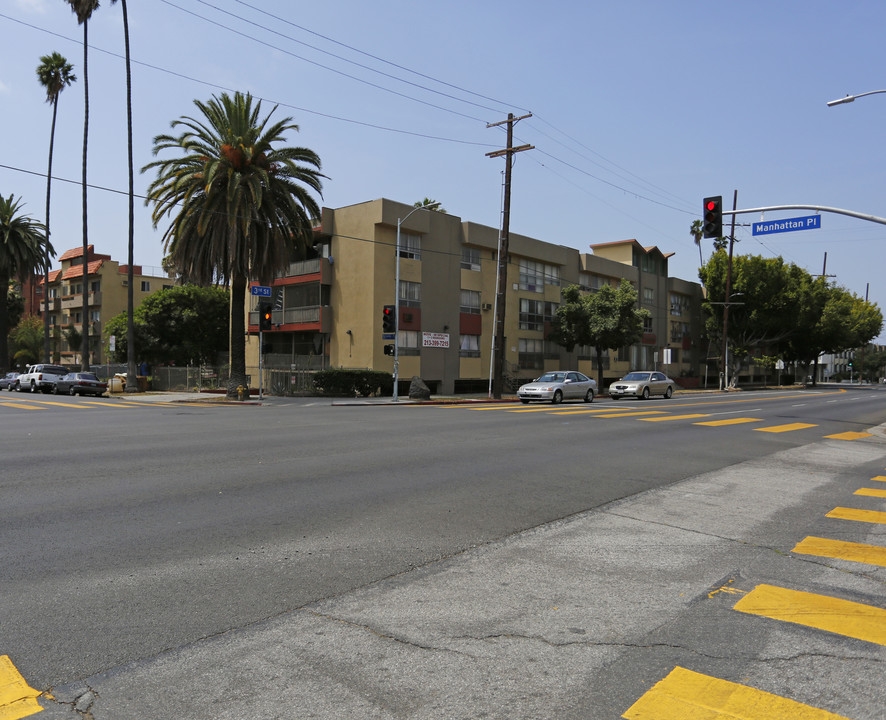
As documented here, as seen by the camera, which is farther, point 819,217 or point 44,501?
point 819,217

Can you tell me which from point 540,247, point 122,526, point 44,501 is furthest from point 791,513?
point 540,247

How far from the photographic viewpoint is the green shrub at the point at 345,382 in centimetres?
3369

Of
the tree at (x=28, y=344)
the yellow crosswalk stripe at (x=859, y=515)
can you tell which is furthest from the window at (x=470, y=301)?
the tree at (x=28, y=344)

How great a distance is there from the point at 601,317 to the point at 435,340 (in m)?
12.8

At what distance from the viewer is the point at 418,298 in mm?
38812

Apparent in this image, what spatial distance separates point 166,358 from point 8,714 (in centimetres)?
5903

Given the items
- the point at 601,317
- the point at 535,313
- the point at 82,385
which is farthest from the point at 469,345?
the point at 82,385

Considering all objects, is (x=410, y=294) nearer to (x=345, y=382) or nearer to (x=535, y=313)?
(x=345, y=382)

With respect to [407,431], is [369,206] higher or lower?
higher

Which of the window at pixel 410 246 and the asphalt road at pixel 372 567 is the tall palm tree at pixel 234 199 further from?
the asphalt road at pixel 372 567

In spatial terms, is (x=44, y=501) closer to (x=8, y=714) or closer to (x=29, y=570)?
(x=29, y=570)

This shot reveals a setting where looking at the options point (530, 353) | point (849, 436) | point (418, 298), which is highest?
point (418, 298)

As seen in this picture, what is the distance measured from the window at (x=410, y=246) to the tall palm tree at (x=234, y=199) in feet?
24.3

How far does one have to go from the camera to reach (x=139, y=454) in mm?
11117
